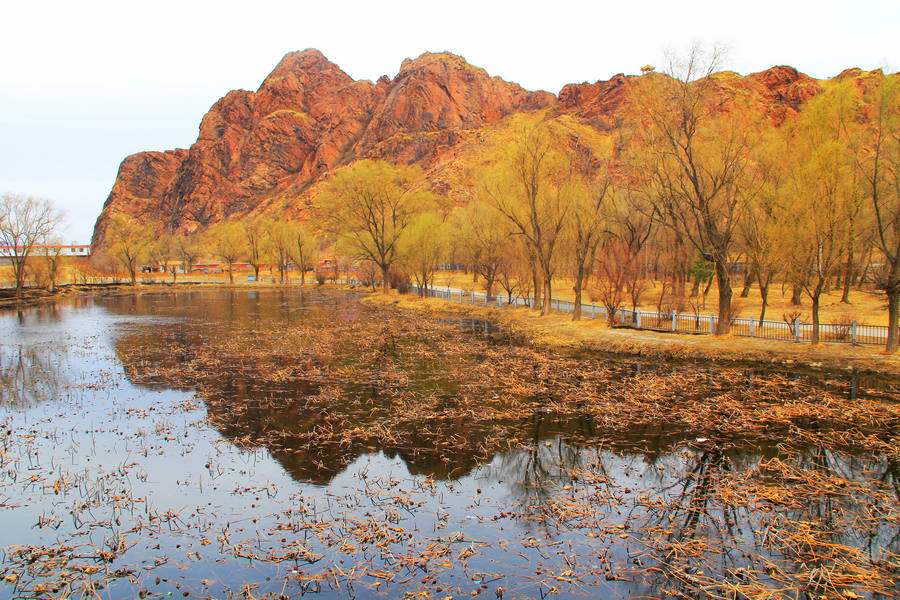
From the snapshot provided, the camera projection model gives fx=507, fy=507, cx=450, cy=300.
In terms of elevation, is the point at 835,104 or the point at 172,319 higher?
the point at 835,104

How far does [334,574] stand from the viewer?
691cm

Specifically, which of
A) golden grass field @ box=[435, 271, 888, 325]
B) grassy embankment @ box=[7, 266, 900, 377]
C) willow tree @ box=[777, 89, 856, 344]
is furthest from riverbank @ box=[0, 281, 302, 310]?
willow tree @ box=[777, 89, 856, 344]

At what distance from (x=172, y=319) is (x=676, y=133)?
36727 millimetres

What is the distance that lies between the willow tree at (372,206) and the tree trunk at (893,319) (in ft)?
129

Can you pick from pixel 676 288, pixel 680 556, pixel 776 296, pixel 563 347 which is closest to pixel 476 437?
pixel 680 556

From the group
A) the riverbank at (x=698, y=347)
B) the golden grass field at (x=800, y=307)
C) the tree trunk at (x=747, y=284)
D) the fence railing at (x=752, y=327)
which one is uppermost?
the tree trunk at (x=747, y=284)

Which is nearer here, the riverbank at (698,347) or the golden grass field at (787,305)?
the riverbank at (698,347)

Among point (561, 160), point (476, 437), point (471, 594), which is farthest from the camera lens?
point (561, 160)

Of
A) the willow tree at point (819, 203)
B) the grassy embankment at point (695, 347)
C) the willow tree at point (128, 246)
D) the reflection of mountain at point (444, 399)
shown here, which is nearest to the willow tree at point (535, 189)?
the grassy embankment at point (695, 347)

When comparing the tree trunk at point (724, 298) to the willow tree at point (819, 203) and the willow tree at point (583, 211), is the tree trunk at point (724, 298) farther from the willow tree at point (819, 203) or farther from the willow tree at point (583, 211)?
the willow tree at point (583, 211)

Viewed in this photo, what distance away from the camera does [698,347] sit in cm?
2222

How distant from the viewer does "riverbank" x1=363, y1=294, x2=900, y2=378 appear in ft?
62.0

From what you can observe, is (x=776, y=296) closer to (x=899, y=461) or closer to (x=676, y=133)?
(x=676, y=133)

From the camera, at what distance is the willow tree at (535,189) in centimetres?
3197
